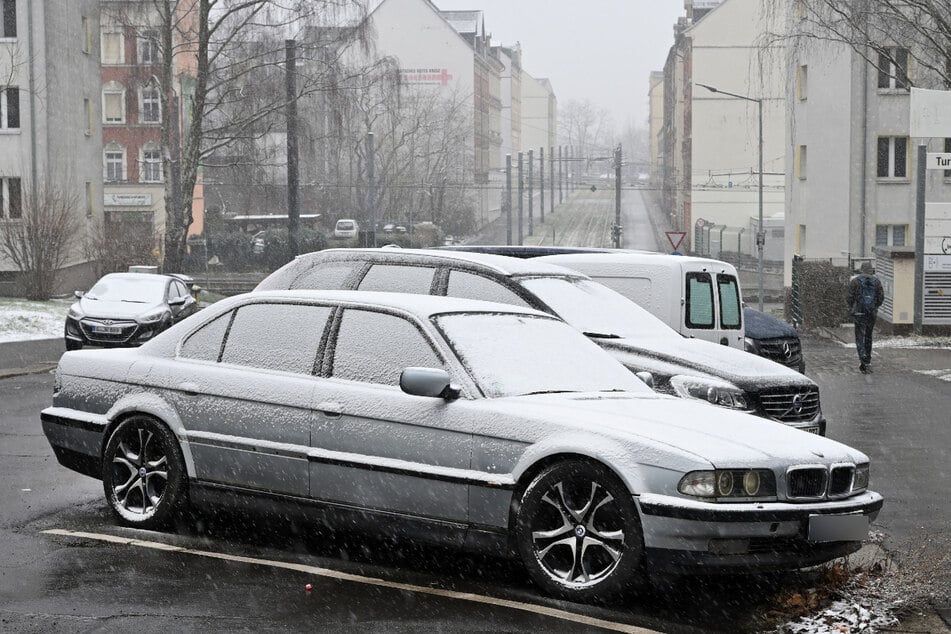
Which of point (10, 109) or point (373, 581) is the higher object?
point (10, 109)

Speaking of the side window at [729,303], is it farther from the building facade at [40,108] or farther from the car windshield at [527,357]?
the building facade at [40,108]

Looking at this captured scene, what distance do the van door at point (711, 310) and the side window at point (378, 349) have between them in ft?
22.8

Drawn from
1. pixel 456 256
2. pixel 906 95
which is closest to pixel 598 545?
pixel 456 256

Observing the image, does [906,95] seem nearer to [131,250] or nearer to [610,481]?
[131,250]

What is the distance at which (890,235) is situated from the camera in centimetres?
4750

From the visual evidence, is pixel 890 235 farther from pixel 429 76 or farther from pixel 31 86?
pixel 429 76

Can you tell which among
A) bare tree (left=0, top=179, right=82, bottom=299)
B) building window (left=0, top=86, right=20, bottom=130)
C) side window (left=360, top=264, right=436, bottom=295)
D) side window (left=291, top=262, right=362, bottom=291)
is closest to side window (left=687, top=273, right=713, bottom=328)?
side window (left=360, top=264, right=436, bottom=295)

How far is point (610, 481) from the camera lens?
6406 mm

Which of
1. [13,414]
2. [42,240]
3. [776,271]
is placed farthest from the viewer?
[776,271]

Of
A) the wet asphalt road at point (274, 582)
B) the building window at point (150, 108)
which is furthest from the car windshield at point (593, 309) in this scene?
the building window at point (150, 108)

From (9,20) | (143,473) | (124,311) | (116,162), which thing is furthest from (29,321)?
(116,162)

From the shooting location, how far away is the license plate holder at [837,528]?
6449mm

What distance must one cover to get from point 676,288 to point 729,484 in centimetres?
777

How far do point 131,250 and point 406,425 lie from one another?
36.5 m
